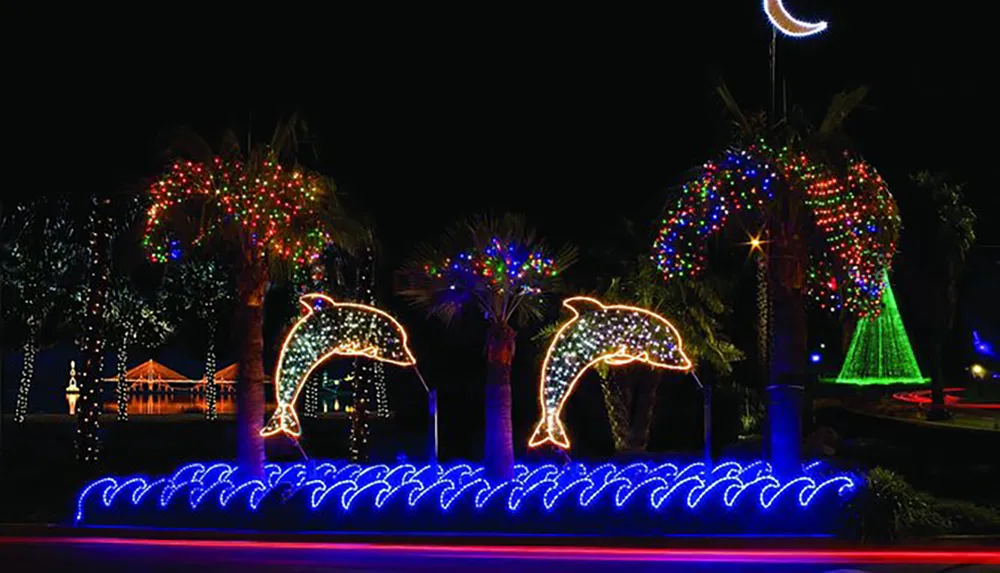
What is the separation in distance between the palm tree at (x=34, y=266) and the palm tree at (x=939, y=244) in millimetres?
Answer: 20965

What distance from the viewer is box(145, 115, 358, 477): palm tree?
15.5 metres

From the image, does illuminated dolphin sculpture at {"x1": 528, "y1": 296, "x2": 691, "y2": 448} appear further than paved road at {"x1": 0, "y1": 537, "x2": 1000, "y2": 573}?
Yes

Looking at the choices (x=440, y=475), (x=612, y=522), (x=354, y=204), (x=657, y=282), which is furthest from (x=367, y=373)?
(x=612, y=522)

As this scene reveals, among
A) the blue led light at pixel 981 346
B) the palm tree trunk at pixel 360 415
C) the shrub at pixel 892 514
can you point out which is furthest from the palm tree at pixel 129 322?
the blue led light at pixel 981 346

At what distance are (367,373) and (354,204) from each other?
3.70m

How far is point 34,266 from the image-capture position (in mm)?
28172

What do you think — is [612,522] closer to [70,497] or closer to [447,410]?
[70,497]

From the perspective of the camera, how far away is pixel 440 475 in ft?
50.8

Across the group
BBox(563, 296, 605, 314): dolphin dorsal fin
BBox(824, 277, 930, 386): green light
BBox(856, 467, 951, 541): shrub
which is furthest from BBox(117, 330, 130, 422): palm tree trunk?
BBox(856, 467, 951, 541): shrub

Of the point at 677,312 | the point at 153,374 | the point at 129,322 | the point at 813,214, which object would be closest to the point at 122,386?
the point at 129,322

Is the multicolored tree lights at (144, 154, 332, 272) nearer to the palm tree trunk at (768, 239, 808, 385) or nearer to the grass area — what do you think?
the palm tree trunk at (768, 239, 808, 385)

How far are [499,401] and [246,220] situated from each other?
427cm

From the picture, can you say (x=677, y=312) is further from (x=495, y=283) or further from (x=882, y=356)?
(x=882, y=356)

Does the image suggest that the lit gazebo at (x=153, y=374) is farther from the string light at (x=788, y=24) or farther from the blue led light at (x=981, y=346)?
the string light at (x=788, y=24)
